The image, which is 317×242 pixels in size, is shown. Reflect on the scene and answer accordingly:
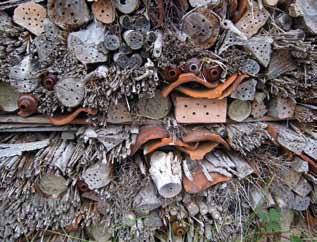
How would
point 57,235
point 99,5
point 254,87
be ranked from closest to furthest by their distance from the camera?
point 99,5 → point 254,87 → point 57,235

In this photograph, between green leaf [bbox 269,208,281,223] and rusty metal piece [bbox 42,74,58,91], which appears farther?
green leaf [bbox 269,208,281,223]

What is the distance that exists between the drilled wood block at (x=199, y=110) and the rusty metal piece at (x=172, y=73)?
0.39ft

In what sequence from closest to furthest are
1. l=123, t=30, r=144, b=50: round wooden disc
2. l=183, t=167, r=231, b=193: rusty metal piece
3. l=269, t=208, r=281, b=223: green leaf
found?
1. l=123, t=30, r=144, b=50: round wooden disc
2. l=183, t=167, r=231, b=193: rusty metal piece
3. l=269, t=208, r=281, b=223: green leaf

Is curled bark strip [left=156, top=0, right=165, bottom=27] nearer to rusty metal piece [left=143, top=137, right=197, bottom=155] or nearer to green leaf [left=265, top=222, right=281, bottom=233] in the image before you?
rusty metal piece [left=143, top=137, right=197, bottom=155]

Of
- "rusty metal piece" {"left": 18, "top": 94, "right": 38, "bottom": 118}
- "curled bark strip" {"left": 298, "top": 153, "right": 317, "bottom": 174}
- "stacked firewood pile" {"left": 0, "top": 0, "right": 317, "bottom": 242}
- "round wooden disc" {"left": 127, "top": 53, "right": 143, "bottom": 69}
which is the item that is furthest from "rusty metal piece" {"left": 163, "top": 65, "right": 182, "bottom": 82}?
"curled bark strip" {"left": 298, "top": 153, "right": 317, "bottom": 174}

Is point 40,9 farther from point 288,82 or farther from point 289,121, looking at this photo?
point 289,121

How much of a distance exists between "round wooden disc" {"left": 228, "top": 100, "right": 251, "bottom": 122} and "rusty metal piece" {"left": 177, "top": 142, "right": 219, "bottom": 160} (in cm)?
15

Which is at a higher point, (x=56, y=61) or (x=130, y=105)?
(x=56, y=61)

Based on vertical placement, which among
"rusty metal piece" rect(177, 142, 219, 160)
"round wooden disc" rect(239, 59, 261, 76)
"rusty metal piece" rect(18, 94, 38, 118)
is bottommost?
"rusty metal piece" rect(177, 142, 219, 160)

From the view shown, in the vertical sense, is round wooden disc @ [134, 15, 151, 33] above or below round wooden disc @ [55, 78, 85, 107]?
above

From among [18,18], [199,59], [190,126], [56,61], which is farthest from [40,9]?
[190,126]

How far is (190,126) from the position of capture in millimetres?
1481

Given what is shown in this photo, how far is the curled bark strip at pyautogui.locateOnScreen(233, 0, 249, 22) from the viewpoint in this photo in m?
1.36

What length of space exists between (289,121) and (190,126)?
1.62 feet
